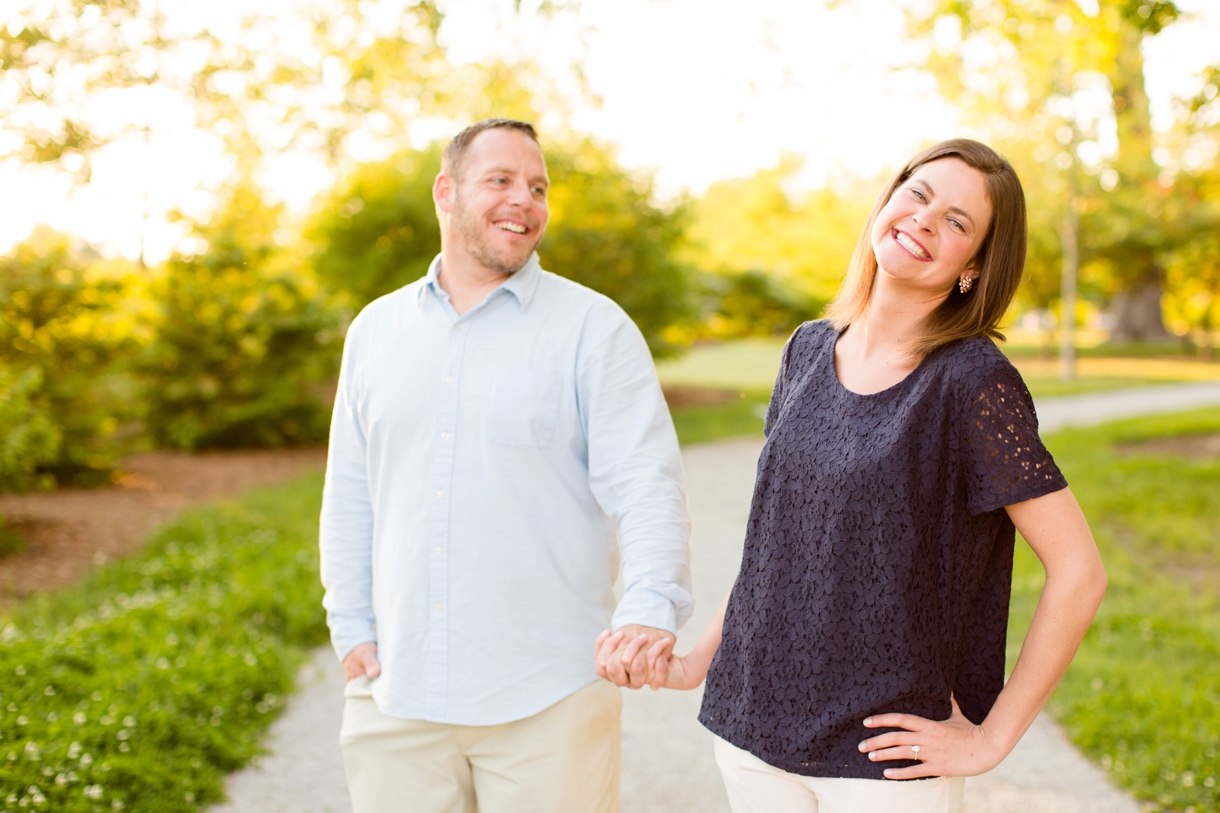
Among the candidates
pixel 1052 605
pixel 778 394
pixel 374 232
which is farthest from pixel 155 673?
pixel 374 232

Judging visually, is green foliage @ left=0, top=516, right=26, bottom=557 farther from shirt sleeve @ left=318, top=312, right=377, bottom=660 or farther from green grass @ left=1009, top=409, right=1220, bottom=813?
green grass @ left=1009, top=409, right=1220, bottom=813

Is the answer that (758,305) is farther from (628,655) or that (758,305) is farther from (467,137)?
(628,655)

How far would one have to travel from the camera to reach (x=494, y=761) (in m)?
2.38

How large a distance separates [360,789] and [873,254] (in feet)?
6.00

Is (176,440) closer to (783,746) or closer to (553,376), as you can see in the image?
(553,376)

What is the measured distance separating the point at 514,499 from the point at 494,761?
0.66 meters

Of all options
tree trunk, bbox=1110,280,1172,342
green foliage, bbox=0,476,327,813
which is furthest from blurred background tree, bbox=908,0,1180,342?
green foliage, bbox=0,476,327,813

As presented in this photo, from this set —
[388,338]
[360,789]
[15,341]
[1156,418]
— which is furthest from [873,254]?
[1156,418]

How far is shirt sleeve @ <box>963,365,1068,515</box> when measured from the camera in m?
1.70

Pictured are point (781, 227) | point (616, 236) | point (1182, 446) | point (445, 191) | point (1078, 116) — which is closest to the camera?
point (445, 191)

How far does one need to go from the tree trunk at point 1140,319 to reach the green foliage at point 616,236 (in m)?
26.1

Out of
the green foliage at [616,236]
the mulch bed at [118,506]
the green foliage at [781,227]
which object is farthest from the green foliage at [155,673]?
the green foliage at [781,227]

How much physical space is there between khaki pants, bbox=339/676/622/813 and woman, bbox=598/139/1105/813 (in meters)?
0.44

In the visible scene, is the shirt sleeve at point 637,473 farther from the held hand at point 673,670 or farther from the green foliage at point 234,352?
the green foliage at point 234,352
